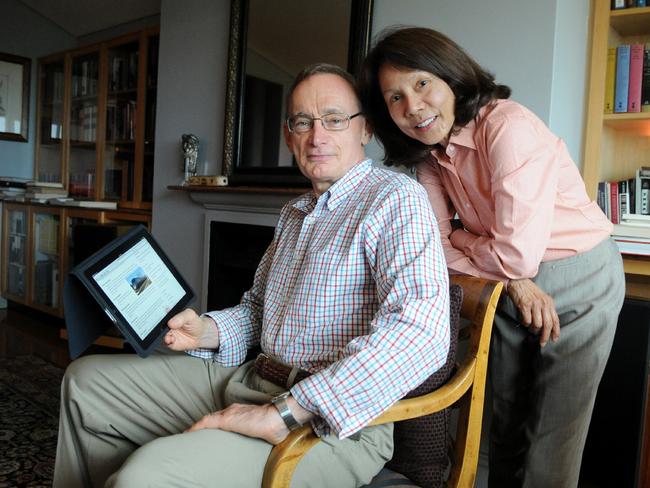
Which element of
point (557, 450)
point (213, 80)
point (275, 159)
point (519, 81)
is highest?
point (213, 80)

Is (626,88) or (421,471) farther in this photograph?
(626,88)

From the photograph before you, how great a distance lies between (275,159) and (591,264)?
1.79 metres

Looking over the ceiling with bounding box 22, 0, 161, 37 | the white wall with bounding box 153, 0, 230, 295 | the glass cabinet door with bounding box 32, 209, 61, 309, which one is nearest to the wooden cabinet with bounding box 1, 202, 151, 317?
the glass cabinet door with bounding box 32, 209, 61, 309

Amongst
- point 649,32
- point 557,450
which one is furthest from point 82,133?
point 557,450

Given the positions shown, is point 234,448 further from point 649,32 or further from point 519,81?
point 649,32

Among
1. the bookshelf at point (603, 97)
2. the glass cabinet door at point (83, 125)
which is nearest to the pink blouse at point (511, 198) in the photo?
the bookshelf at point (603, 97)

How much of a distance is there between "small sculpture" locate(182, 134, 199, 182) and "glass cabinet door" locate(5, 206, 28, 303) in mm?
2207

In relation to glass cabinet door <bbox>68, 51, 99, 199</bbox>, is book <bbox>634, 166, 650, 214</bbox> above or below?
below

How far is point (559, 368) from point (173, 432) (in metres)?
0.92

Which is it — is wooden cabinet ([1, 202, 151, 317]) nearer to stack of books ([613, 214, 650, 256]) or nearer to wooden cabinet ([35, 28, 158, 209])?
wooden cabinet ([35, 28, 158, 209])

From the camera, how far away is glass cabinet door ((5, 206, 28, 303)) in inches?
182

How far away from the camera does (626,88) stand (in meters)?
1.95

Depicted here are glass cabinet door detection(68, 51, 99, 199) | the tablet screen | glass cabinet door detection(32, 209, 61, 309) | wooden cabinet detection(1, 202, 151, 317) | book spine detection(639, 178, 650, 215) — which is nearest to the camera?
the tablet screen

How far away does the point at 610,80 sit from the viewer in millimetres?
1964
